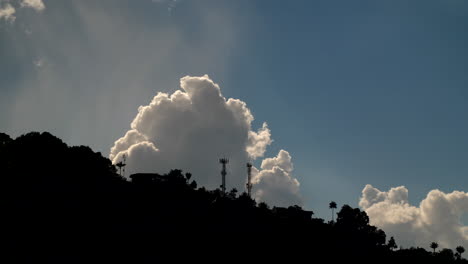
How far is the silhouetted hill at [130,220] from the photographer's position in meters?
83.4

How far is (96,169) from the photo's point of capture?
119 metres

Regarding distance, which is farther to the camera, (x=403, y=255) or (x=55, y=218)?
(x=403, y=255)

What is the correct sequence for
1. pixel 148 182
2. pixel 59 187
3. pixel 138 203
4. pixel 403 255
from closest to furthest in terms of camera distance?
pixel 59 187
pixel 138 203
pixel 148 182
pixel 403 255

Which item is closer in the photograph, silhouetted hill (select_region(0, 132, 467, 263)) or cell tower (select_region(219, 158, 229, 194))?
silhouetted hill (select_region(0, 132, 467, 263))

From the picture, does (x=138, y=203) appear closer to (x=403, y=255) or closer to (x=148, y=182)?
(x=148, y=182)

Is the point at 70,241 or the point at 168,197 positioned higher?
the point at 168,197

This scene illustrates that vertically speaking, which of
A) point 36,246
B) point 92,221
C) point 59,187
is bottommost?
point 36,246

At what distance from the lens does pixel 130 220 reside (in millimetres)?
94062

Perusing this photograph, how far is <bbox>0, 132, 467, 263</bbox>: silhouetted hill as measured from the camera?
83.4 m

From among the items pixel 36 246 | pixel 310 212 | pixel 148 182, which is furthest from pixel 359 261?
pixel 36 246

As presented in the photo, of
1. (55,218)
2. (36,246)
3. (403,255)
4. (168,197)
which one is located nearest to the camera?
(36,246)

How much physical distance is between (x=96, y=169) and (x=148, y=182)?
13.4 metres

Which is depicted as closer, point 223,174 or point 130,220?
point 130,220

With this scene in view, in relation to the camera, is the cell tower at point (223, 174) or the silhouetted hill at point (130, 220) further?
the cell tower at point (223, 174)
